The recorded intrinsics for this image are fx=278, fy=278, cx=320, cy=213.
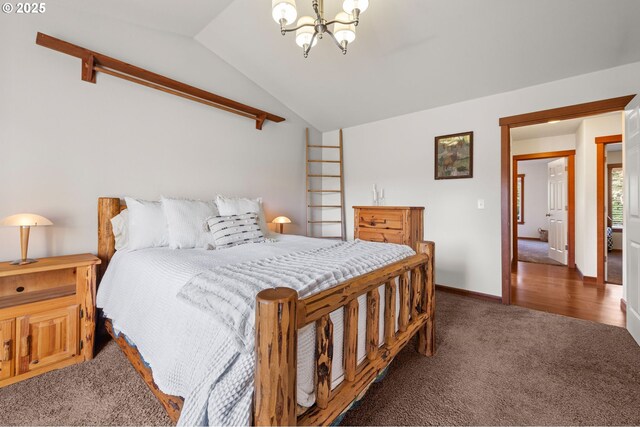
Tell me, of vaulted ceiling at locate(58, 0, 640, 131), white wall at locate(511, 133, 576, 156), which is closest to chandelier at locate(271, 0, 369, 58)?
vaulted ceiling at locate(58, 0, 640, 131)

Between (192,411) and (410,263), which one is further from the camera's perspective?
(410,263)

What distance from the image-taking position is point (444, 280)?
3377mm

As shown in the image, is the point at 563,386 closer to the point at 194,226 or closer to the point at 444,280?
the point at 444,280

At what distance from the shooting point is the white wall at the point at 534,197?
7.72 metres

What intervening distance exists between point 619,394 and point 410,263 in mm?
1335

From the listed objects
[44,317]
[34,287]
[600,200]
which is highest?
[600,200]

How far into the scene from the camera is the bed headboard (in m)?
2.24

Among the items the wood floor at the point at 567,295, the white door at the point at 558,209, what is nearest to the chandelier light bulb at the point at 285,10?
the wood floor at the point at 567,295

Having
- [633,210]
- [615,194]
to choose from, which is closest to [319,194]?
[633,210]

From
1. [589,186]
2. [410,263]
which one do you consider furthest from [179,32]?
[589,186]

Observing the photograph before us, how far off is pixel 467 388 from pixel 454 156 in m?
2.44

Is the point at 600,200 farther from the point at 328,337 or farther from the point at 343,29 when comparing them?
the point at 328,337

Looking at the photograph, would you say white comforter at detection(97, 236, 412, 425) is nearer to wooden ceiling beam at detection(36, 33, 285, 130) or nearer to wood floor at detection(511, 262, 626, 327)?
wooden ceiling beam at detection(36, 33, 285, 130)

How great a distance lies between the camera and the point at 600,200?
3.57 m
